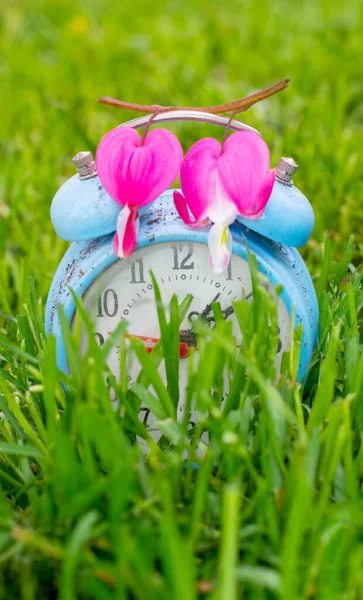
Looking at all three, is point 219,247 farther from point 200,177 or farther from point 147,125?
point 147,125

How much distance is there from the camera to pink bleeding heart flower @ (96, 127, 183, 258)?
1250mm

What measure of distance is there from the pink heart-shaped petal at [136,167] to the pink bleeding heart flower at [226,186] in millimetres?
35

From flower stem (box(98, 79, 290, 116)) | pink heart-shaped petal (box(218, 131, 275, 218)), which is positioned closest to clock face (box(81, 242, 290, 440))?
pink heart-shaped petal (box(218, 131, 275, 218))

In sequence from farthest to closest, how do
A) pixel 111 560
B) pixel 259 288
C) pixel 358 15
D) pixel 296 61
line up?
pixel 358 15
pixel 296 61
pixel 259 288
pixel 111 560

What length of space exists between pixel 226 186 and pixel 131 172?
0.15 m

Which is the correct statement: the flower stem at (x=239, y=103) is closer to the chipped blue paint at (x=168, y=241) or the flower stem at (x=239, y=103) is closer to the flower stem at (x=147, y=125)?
the flower stem at (x=147, y=125)

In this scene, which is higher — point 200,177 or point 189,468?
point 200,177

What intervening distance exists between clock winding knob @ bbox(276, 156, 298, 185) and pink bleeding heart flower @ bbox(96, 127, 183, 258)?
191mm

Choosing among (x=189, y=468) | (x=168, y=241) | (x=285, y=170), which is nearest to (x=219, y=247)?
(x=168, y=241)

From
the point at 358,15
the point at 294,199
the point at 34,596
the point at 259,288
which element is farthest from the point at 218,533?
the point at 358,15

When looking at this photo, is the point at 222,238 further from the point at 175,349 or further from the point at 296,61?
the point at 296,61

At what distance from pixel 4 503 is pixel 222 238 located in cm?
52

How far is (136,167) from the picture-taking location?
1245 millimetres

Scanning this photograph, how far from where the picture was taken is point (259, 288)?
1190 millimetres
